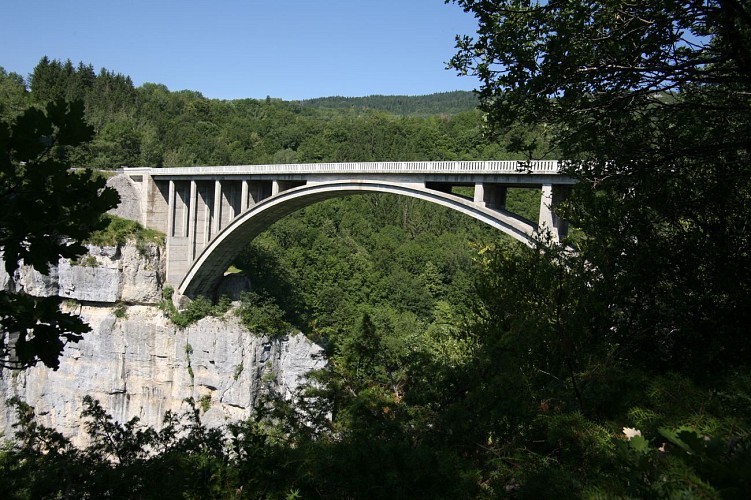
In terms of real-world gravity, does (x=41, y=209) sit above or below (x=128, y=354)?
above

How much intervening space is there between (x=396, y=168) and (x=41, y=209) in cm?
1440

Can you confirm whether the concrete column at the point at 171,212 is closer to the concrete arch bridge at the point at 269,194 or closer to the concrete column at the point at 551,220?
the concrete arch bridge at the point at 269,194

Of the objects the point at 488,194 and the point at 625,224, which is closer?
the point at 625,224

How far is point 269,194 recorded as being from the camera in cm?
2334

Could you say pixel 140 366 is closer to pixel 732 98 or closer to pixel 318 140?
pixel 732 98

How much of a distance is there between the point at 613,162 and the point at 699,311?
1663 millimetres

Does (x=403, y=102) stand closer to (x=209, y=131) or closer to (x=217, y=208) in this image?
(x=209, y=131)

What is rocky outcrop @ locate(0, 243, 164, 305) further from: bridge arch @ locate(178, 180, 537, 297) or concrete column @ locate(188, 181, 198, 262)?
concrete column @ locate(188, 181, 198, 262)

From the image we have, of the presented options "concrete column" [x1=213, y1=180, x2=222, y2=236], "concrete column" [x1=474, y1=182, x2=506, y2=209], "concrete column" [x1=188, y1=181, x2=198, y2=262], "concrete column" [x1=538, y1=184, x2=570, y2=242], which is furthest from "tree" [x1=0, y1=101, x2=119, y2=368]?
"concrete column" [x1=188, y1=181, x2=198, y2=262]

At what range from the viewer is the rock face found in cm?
2392

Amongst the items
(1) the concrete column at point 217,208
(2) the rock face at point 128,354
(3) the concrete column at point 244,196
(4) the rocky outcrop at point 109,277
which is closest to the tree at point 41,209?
(3) the concrete column at point 244,196

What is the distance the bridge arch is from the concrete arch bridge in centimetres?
3

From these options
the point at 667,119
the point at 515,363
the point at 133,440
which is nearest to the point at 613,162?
the point at 667,119

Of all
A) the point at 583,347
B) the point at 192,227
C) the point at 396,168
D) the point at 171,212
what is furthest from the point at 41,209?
the point at 171,212
